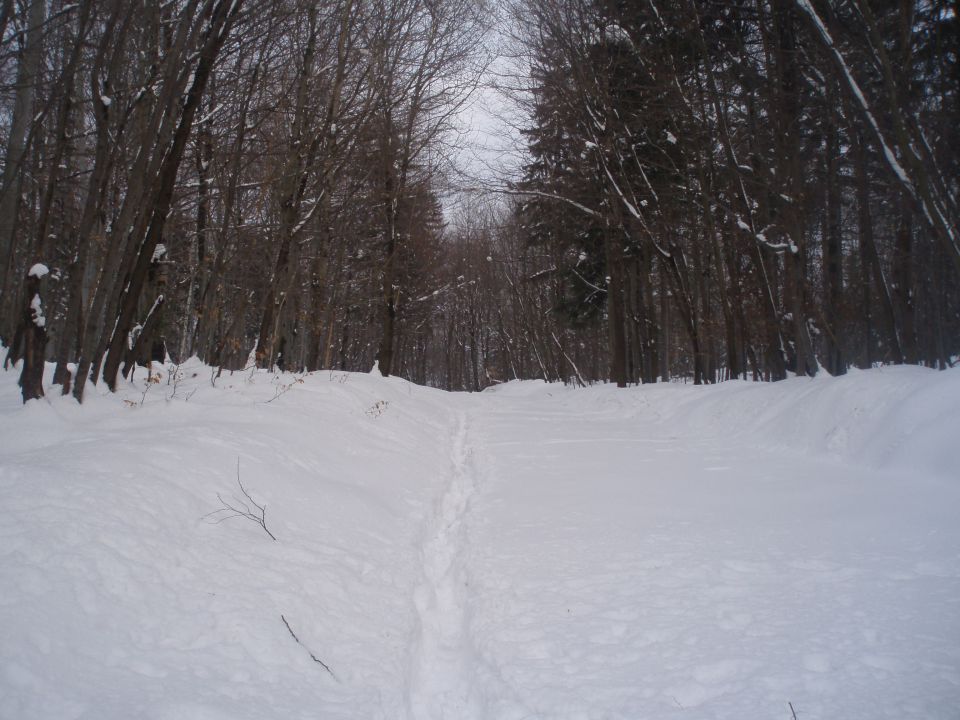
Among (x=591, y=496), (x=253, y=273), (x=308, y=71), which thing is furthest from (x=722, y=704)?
(x=253, y=273)

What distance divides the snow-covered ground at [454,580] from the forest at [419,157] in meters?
2.39

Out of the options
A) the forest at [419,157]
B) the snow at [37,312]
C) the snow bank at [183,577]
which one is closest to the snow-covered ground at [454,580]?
the snow bank at [183,577]

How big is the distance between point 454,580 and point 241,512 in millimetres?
1397

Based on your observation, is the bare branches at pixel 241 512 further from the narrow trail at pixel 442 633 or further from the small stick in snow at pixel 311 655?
the narrow trail at pixel 442 633

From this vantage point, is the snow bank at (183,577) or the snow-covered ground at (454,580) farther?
the snow-covered ground at (454,580)

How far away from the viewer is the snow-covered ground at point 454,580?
2.21 metres

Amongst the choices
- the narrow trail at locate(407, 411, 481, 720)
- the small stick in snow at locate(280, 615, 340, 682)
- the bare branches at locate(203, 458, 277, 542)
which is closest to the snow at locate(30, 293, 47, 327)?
the bare branches at locate(203, 458, 277, 542)

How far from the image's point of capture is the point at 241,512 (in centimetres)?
353

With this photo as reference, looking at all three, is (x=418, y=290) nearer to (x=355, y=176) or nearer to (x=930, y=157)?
(x=355, y=176)

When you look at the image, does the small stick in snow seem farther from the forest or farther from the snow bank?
the forest

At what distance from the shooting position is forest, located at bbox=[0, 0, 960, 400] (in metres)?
5.96

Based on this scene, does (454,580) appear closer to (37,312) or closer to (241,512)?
(241,512)

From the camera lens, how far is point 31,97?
29.3 ft

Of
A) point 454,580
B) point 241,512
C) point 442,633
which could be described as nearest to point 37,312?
point 241,512
